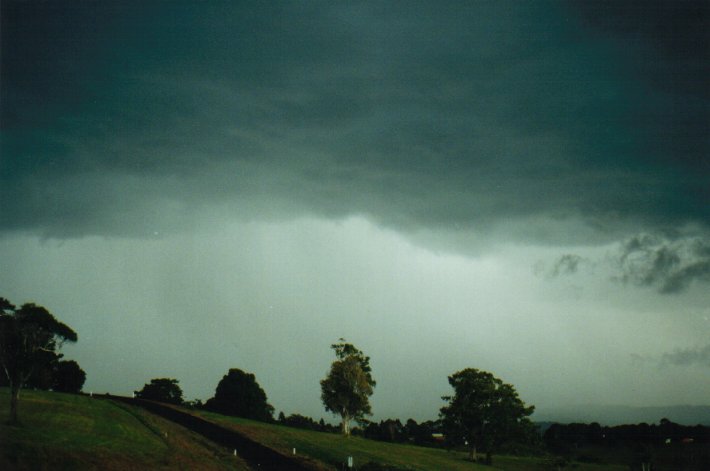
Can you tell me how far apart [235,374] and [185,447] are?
73496 millimetres

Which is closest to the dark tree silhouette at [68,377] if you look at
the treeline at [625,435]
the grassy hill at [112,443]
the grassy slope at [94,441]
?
the grassy hill at [112,443]

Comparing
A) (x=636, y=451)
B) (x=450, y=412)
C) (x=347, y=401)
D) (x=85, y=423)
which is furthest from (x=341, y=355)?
(x=636, y=451)

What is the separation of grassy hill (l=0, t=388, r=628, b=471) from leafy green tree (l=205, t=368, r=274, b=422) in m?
39.1

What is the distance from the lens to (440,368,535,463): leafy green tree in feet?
260

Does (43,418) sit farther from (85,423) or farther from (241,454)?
(241,454)

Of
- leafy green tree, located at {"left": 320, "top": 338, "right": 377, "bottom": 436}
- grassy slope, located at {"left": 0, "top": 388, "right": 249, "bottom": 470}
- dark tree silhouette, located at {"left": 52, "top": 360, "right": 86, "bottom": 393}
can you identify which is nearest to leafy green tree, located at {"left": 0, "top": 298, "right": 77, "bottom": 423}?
grassy slope, located at {"left": 0, "top": 388, "right": 249, "bottom": 470}

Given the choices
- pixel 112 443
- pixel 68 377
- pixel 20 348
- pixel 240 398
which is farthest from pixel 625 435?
pixel 20 348

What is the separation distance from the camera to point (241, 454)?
4528cm

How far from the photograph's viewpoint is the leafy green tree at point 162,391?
12670 cm

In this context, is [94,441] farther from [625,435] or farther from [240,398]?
[625,435]

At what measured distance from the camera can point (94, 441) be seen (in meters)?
40.2

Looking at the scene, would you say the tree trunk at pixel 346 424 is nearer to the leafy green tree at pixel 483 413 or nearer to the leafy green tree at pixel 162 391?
the leafy green tree at pixel 483 413

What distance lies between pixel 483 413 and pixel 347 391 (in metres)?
23.6

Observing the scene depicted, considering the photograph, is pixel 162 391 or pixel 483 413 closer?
pixel 483 413
